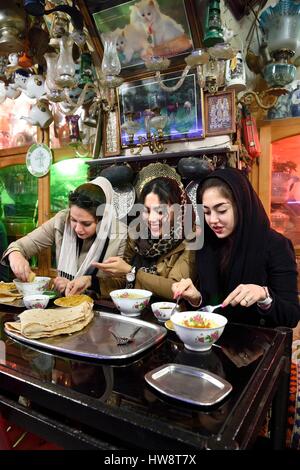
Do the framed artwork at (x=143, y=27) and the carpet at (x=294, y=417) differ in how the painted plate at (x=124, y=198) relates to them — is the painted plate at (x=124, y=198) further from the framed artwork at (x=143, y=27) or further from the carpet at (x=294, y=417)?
the carpet at (x=294, y=417)

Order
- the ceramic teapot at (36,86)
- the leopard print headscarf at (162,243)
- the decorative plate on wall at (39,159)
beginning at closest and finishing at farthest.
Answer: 1. the leopard print headscarf at (162,243)
2. the ceramic teapot at (36,86)
3. the decorative plate on wall at (39,159)

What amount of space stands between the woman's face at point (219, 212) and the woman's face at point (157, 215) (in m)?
0.35

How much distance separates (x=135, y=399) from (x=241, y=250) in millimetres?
981

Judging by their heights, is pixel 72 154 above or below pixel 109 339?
above

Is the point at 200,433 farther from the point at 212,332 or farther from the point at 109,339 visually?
the point at 109,339

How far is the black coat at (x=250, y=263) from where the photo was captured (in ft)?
4.98

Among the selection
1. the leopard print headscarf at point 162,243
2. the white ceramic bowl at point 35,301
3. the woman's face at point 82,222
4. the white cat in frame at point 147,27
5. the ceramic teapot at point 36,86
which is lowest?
the white ceramic bowl at point 35,301

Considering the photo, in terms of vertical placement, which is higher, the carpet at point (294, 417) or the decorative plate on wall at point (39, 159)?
the decorative plate on wall at point (39, 159)

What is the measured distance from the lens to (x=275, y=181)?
292 centimetres

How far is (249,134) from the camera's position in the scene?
8.74 ft

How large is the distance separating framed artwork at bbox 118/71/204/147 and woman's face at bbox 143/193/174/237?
1116mm

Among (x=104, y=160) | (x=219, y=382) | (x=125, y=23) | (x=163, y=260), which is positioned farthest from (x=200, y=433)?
(x=125, y=23)

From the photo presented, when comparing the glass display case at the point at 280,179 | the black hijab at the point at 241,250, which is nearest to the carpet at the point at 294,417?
the black hijab at the point at 241,250
